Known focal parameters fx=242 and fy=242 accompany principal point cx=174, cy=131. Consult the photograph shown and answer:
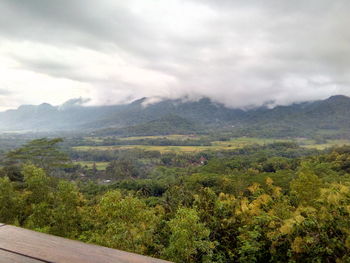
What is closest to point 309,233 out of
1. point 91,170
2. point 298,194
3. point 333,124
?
Answer: point 298,194

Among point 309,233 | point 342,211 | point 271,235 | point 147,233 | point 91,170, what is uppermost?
point 342,211

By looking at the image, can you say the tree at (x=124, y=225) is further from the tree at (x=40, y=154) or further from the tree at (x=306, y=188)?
the tree at (x=40, y=154)

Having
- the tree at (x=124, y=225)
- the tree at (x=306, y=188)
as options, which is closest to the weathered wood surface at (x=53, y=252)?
the tree at (x=124, y=225)

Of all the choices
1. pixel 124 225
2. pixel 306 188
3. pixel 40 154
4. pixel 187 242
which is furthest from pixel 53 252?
pixel 40 154

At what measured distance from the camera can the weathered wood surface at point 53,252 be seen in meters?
1.14

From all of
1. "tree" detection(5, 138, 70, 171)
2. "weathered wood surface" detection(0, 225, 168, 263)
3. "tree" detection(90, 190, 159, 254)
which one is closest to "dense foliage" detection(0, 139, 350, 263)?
"tree" detection(90, 190, 159, 254)

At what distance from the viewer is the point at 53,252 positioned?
119cm

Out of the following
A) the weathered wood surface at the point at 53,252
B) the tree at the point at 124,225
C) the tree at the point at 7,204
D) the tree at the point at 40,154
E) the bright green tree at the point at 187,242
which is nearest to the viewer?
the weathered wood surface at the point at 53,252

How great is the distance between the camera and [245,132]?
135m

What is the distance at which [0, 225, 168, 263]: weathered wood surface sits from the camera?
1.14 m

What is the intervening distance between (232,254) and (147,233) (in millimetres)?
3296

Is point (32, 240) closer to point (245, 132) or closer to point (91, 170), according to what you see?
point (91, 170)

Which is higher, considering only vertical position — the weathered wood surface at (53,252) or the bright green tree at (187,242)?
the weathered wood surface at (53,252)

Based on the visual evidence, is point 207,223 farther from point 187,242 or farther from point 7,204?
point 7,204
